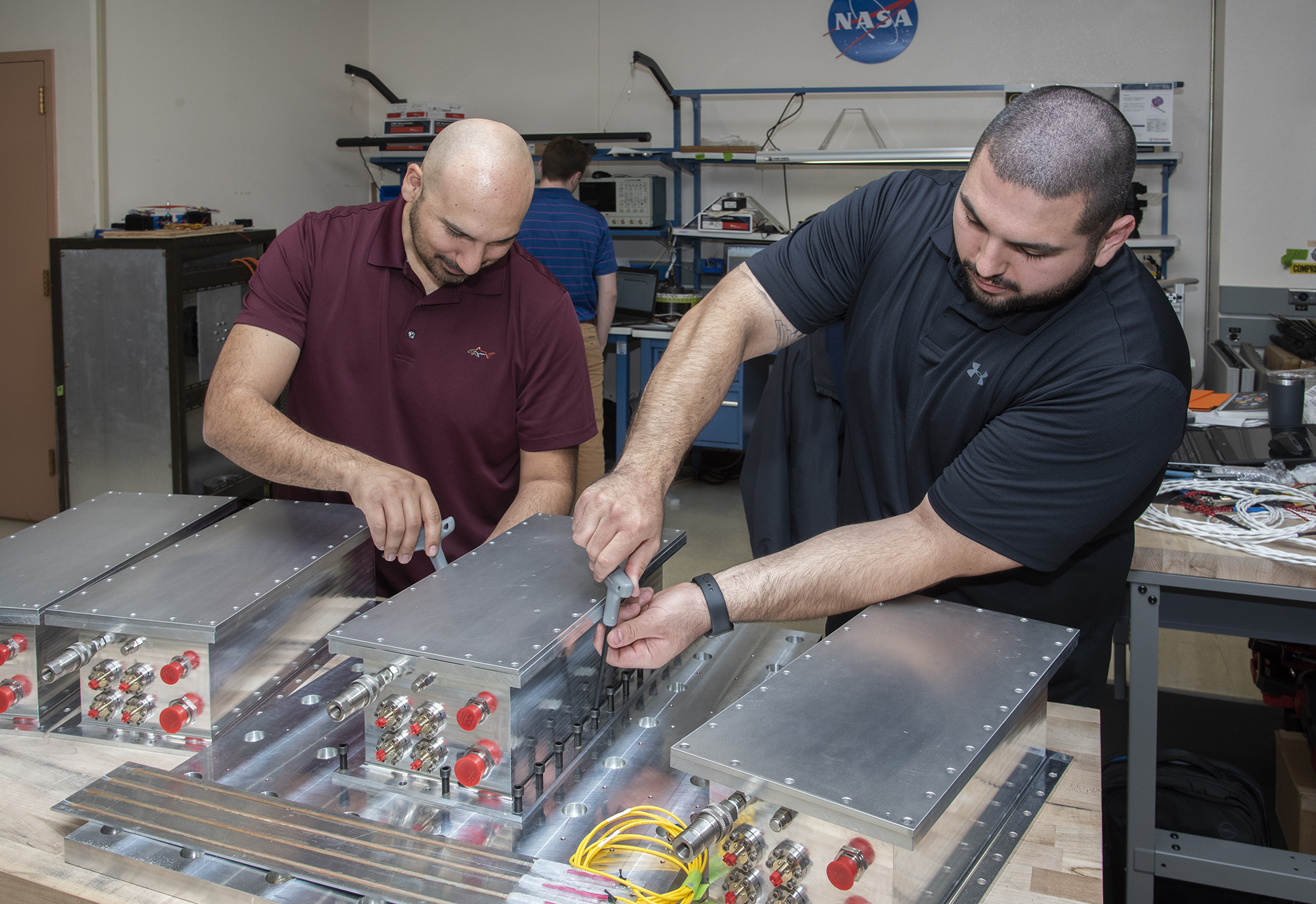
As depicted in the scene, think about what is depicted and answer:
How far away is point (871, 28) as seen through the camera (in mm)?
4914

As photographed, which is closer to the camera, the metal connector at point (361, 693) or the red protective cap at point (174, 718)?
the metal connector at point (361, 693)

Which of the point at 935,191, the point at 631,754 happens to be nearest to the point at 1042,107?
the point at 935,191

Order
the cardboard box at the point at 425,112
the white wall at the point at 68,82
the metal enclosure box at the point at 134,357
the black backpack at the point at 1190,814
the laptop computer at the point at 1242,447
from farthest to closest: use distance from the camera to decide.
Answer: the cardboard box at the point at 425,112 → the white wall at the point at 68,82 → the metal enclosure box at the point at 134,357 → the laptop computer at the point at 1242,447 → the black backpack at the point at 1190,814

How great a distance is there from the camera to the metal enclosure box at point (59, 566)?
104 cm

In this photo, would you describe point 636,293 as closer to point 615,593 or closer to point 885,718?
point 615,593

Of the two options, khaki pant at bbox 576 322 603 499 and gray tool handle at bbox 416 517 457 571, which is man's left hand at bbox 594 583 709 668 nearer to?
gray tool handle at bbox 416 517 457 571

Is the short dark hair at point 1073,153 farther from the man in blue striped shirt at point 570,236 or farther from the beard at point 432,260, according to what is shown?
the man in blue striped shirt at point 570,236

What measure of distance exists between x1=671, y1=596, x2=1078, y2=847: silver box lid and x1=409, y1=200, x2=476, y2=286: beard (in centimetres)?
80

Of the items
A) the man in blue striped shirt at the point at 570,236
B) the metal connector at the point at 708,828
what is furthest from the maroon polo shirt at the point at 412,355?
the man in blue striped shirt at the point at 570,236

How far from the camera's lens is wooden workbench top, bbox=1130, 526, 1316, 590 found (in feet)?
5.05

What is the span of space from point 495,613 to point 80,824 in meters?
0.43

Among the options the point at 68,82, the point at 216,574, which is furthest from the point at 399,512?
the point at 68,82

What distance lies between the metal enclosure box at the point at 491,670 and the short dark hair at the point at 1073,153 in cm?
65

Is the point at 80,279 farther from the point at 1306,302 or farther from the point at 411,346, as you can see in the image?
the point at 1306,302
